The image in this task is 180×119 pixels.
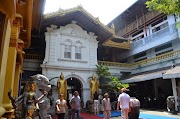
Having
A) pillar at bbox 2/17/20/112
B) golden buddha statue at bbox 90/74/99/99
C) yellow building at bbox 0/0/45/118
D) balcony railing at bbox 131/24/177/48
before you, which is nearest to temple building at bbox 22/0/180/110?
balcony railing at bbox 131/24/177/48

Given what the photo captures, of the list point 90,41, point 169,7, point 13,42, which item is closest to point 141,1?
point 90,41

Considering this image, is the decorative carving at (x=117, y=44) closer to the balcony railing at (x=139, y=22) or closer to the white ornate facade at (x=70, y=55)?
the white ornate facade at (x=70, y=55)

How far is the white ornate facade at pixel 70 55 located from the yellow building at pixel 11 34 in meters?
5.70

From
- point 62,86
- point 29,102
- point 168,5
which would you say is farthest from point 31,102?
point 62,86

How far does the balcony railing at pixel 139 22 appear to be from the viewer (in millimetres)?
16866

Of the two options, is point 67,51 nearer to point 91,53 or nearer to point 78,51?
point 78,51

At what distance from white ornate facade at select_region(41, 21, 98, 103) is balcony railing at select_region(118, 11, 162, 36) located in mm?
6660

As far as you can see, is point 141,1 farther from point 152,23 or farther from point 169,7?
point 169,7

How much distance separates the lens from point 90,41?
48.5ft

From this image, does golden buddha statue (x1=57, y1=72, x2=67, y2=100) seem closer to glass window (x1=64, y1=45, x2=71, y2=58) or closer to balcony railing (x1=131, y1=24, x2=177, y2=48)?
glass window (x1=64, y1=45, x2=71, y2=58)

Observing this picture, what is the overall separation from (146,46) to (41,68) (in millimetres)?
9731

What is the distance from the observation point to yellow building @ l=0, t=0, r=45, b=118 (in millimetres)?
2223

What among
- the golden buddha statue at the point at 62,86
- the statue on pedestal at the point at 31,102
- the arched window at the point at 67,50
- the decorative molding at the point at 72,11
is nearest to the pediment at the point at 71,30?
the arched window at the point at 67,50

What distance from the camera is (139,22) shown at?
1875 centimetres
